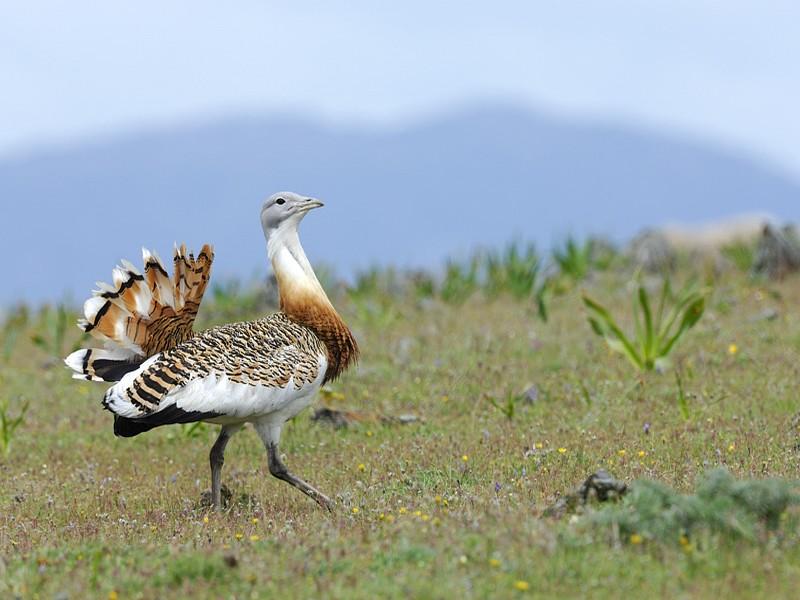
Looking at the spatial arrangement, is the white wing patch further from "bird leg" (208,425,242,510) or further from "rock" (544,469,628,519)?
"rock" (544,469,628,519)

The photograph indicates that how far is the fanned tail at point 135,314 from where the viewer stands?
22.7ft

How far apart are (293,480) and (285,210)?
6.03 ft

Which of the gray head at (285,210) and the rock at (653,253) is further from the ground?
the gray head at (285,210)

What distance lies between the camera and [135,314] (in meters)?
6.96

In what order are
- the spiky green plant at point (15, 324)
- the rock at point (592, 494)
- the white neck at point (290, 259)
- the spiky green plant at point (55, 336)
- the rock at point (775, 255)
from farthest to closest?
the spiky green plant at point (15, 324) < the rock at point (775, 255) < the spiky green plant at point (55, 336) < the white neck at point (290, 259) < the rock at point (592, 494)

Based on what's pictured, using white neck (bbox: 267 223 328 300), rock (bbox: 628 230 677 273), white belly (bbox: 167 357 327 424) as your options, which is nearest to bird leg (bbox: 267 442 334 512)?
white belly (bbox: 167 357 327 424)

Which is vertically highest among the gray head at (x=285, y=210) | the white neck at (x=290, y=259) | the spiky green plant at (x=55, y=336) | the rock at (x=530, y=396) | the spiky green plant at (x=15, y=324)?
the gray head at (x=285, y=210)

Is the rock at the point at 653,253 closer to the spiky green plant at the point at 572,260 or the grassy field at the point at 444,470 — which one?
the spiky green plant at the point at 572,260

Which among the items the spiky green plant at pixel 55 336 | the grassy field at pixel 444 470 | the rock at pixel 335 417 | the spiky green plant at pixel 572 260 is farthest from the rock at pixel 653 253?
the rock at pixel 335 417

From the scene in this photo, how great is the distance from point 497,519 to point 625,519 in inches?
27.7

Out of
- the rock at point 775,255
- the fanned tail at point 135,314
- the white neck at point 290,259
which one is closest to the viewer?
the fanned tail at point 135,314

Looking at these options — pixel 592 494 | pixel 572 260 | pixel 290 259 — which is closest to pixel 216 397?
pixel 290 259

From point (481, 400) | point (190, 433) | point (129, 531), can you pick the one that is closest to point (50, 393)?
point (190, 433)

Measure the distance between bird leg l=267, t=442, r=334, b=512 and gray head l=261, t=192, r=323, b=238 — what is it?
1507mm
